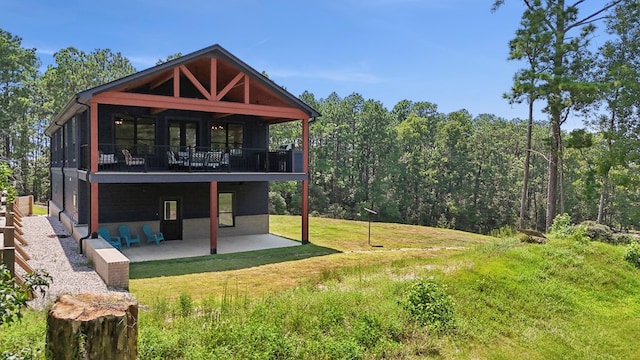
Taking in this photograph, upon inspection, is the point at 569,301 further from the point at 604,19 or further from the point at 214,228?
the point at 604,19

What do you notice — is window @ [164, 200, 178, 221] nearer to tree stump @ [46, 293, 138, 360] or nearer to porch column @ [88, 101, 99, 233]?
porch column @ [88, 101, 99, 233]

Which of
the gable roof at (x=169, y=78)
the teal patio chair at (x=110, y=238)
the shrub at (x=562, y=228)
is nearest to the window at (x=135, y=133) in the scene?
the gable roof at (x=169, y=78)

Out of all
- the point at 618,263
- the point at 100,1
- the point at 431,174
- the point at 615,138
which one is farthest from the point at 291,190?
the point at 618,263

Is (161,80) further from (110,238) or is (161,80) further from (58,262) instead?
(58,262)

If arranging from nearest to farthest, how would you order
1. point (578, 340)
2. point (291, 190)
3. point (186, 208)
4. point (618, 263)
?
point (578, 340), point (618, 263), point (186, 208), point (291, 190)

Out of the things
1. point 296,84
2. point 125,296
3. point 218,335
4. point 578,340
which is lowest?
point 578,340

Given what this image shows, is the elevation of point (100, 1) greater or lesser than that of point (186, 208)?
greater

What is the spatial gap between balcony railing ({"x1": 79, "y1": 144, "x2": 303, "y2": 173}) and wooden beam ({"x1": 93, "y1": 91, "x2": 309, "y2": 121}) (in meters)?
1.40

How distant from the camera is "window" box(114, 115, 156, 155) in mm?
15297

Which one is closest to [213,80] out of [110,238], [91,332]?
[110,238]

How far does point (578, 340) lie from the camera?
6.69m

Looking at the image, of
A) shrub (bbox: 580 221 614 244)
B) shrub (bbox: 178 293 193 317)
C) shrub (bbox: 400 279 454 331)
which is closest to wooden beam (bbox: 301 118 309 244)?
shrub (bbox: 400 279 454 331)

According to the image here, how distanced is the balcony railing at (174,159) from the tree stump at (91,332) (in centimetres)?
1103

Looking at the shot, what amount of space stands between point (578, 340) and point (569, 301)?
169cm
